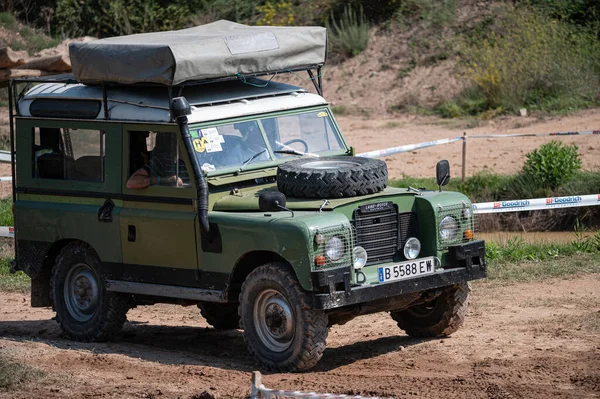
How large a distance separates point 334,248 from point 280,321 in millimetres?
763

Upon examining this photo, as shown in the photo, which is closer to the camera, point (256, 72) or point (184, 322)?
point (256, 72)

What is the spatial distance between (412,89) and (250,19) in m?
6.27

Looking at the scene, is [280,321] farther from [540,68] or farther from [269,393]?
[540,68]

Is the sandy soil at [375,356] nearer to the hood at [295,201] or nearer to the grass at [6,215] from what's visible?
the hood at [295,201]

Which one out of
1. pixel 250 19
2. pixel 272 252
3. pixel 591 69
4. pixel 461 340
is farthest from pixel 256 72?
pixel 250 19

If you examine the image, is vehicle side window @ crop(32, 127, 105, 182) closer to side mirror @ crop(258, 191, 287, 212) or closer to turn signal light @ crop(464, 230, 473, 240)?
side mirror @ crop(258, 191, 287, 212)

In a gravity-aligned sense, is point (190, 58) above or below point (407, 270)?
above

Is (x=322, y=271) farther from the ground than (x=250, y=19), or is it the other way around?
(x=250, y=19)

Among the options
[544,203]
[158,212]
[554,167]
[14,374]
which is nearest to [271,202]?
[158,212]

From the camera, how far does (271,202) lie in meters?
8.09

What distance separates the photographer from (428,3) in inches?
1022

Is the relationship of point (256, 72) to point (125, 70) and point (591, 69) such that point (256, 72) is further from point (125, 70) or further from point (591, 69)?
point (591, 69)

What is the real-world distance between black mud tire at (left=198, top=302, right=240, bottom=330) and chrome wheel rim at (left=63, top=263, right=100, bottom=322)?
1.14 meters

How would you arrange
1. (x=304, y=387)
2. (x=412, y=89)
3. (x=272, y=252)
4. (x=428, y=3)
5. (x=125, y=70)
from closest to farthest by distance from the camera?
(x=304, y=387) < (x=272, y=252) < (x=125, y=70) < (x=412, y=89) < (x=428, y=3)
